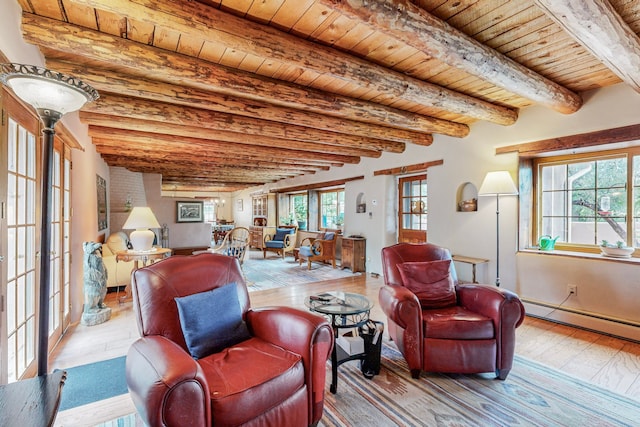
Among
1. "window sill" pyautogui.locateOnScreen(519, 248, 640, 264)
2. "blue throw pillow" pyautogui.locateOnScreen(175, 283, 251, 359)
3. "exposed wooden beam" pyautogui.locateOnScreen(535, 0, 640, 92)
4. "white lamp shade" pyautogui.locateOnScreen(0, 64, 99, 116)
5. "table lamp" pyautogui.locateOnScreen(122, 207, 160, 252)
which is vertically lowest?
"blue throw pillow" pyautogui.locateOnScreen(175, 283, 251, 359)

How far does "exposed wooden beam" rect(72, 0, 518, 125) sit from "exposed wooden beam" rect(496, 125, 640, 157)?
1.22 meters

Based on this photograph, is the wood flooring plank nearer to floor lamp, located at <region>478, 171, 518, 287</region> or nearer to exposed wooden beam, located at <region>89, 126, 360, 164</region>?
floor lamp, located at <region>478, 171, 518, 287</region>

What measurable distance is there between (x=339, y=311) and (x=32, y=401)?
64.1 inches

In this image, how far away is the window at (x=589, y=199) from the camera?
3102 millimetres

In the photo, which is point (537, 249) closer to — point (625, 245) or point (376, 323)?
point (625, 245)

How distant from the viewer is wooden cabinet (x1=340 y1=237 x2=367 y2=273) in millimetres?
6047

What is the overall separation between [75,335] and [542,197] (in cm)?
535

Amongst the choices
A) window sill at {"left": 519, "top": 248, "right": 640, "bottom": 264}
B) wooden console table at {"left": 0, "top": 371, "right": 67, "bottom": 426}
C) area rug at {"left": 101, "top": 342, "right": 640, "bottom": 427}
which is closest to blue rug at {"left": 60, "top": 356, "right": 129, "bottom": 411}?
area rug at {"left": 101, "top": 342, "right": 640, "bottom": 427}

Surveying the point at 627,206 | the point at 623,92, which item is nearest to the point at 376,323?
the point at 627,206

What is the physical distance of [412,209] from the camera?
18.0ft

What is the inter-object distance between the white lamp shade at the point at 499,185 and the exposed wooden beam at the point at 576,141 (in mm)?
338

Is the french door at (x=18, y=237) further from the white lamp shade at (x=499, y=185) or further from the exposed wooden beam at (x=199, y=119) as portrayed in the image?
the white lamp shade at (x=499, y=185)

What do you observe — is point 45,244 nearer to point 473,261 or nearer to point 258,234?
point 473,261

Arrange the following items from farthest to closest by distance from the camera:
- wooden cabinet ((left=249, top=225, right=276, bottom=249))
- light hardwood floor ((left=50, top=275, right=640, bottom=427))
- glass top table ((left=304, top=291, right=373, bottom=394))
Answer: wooden cabinet ((left=249, top=225, right=276, bottom=249))
glass top table ((left=304, top=291, right=373, bottom=394))
light hardwood floor ((left=50, top=275, right=640, bottom=427))
